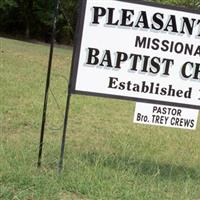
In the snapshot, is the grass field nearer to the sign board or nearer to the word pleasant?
the sign board

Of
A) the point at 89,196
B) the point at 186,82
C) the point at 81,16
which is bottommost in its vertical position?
the point at 89,196

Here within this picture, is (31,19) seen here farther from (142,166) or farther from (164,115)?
(164,115)

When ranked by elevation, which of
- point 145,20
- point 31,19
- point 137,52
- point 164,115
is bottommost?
point 164,115

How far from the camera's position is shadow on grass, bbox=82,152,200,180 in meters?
6.21

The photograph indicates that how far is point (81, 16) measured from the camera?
5734mm

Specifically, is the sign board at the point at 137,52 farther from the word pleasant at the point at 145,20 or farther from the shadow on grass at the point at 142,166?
the shadow on grass at the point at 142,166

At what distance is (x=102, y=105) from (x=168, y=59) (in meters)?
5.85

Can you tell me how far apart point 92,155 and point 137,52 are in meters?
1.53

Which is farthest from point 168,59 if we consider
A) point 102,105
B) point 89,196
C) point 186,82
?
point 102,105

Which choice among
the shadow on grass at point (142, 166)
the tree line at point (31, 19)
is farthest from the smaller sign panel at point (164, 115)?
the tree line at point (31, 19)

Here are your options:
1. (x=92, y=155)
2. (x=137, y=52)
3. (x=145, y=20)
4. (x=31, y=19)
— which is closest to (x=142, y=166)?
(x=92, y=155)

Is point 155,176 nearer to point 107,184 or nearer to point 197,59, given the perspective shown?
Result: point 107,184

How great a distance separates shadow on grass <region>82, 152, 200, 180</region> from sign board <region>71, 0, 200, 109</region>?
81 cm

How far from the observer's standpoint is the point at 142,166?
6500 mm
